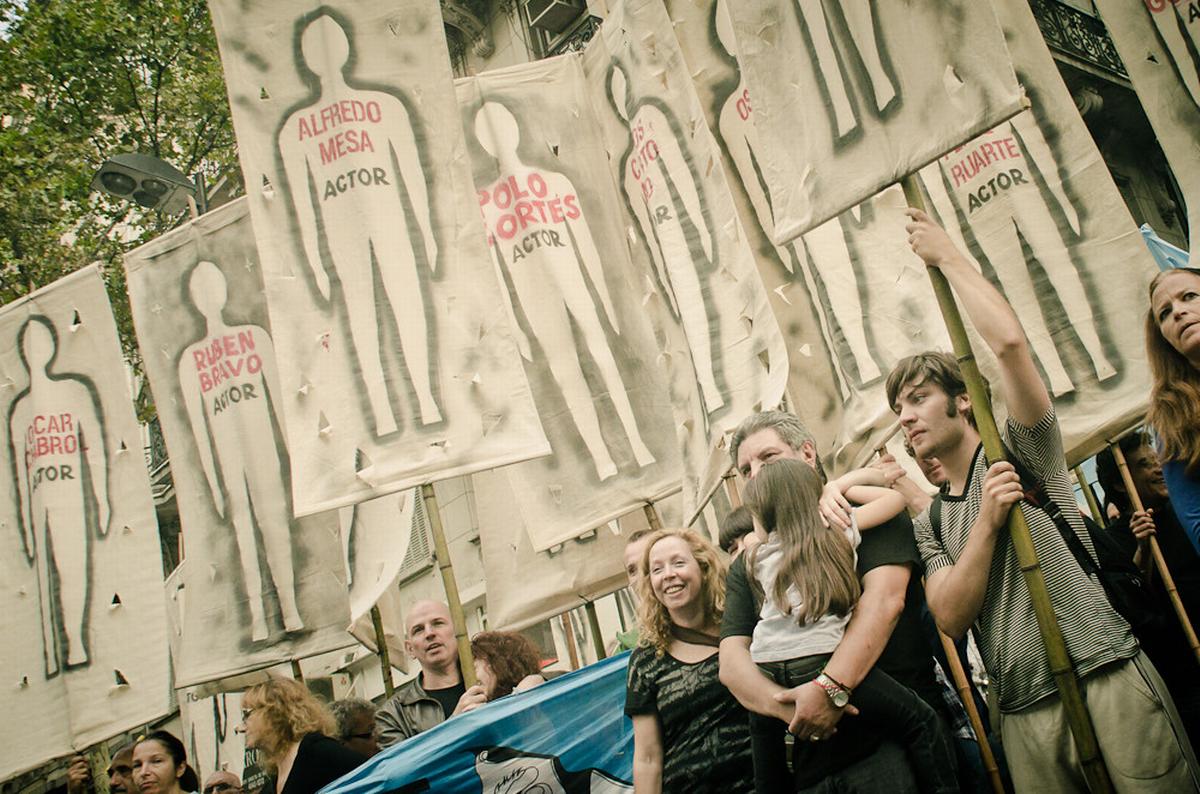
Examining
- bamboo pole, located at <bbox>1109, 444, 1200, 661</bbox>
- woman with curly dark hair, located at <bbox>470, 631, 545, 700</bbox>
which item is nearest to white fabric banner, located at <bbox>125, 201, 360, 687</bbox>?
woman with curly dark hair, located at <bbox>470, 631, 545, 700</bbox>

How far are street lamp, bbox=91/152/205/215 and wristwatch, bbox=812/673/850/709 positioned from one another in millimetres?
7264

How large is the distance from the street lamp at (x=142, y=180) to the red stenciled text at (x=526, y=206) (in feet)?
12.8

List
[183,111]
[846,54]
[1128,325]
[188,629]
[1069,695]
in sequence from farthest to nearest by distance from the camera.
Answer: [183,111] → [188,629] → [1128,325] → [846,54] → [1069,695]

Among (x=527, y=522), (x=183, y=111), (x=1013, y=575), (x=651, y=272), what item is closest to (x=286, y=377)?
(x=527, y=522)

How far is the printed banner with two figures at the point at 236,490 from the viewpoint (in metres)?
5.48

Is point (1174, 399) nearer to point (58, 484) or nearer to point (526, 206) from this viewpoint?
point (526, 206)

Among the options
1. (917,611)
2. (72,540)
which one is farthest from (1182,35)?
(72,540)

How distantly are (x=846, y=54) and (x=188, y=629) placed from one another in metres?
4.36

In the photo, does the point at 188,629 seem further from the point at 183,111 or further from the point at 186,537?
the point at 183,111

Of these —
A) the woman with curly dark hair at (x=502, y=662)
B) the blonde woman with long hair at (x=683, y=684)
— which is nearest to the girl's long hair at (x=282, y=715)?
the woman with curly dark hair at (x=502, y=662)

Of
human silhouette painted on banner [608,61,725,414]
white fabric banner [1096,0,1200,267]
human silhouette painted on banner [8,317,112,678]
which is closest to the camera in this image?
white fabric banner [1096,0,1200,267]

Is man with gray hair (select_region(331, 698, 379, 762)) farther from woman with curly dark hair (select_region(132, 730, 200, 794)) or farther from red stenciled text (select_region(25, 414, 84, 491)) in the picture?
red stenciled text (select_region(25, 414, 84, 491))

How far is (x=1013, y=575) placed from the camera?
8.48 feet

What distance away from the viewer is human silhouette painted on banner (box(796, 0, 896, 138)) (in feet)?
9.80
